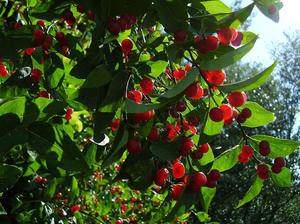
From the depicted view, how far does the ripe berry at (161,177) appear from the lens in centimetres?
142

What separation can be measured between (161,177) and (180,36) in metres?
0.45

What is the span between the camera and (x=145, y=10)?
1401mm

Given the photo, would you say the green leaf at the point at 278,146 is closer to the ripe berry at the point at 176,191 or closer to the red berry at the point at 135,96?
the ripe berry at the point at 176,191

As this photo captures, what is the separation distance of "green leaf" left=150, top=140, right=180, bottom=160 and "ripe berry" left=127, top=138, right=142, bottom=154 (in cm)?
7

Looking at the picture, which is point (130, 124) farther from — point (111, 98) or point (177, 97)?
point (177, 97)

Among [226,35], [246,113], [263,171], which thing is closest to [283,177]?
[263,171]

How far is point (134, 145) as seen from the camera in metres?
1.31

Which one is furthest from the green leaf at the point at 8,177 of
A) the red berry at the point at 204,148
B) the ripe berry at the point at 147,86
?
the red berry at the point at 204,148

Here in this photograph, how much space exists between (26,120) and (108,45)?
337 millimetres

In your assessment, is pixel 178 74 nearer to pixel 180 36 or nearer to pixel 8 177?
pixel 180 36

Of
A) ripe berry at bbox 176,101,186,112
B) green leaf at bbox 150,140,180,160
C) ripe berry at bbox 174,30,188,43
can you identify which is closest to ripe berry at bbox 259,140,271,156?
ripe berry at bbox 176,101,186,112

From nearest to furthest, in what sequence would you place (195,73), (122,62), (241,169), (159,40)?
(195,73) < (122,62) < (159,40) < (241,169)

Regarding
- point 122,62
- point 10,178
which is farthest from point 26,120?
point 122,62

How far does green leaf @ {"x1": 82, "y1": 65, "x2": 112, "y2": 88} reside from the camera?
123cm
